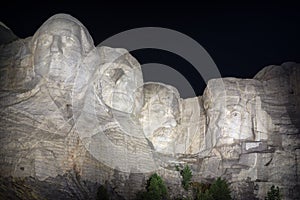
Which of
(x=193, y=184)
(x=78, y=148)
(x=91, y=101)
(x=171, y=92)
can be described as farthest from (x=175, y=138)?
(x=78, y=148)

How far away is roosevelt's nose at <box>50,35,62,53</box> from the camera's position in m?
41.1

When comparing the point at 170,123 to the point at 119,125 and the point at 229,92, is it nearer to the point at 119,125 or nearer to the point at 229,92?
the point at 229,92

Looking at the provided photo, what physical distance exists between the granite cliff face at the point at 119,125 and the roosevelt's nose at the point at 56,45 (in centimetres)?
6

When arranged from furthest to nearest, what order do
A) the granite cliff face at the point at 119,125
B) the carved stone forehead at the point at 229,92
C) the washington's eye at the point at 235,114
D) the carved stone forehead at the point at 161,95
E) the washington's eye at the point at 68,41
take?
the carved stone forehead at the point at 161,95 → the carved stone forehead at the point at 229,92 → the washington's eye at the point at 235,114 → the washington's eye at the point at 68,41 → the granite cliff face at the point at 119,125

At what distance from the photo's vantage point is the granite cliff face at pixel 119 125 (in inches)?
1414

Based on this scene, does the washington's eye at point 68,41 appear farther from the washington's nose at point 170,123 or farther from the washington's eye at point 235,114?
the washington's eye at point 235,114

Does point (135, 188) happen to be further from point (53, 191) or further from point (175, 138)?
point (175, 138)

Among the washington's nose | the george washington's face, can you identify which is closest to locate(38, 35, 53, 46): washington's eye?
the george washington's face

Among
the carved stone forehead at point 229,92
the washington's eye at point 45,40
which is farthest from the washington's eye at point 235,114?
the washington's eye at point 45,40

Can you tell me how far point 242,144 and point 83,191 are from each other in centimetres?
1412

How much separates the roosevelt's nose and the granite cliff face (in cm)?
6

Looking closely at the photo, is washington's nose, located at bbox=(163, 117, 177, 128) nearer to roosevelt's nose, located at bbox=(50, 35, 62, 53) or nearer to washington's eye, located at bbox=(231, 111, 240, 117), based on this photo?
washington's eye, located at bbox=(231, 111, 240, 117)

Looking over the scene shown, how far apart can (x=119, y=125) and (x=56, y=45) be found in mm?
6083

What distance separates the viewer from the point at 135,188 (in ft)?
129
